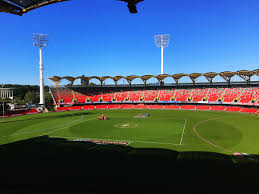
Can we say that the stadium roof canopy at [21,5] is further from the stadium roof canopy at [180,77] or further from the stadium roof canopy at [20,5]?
the stadium roof canopy at [180,77]

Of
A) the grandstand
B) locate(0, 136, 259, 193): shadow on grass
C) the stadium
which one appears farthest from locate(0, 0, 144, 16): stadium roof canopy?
the grandstand

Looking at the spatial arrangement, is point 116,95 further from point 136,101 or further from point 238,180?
point 238,180

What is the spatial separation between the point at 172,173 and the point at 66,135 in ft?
85.7

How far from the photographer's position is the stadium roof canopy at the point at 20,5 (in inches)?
547

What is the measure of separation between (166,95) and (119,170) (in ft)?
244

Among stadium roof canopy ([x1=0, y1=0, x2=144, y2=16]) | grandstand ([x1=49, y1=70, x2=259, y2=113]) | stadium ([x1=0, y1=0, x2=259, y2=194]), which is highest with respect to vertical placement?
stadium roof canopy ([x1=0, y1=0, x2=144, y2=16])

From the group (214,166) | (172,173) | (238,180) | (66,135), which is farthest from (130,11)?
(66,135)

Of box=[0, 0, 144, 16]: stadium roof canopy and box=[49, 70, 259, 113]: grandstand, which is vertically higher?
box=[0, 0, 144, 16]: stadium roof canopy

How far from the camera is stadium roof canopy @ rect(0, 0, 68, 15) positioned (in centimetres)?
1389

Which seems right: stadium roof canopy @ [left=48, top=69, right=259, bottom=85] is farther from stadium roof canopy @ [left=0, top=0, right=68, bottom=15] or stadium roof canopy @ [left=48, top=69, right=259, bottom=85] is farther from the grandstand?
stadium roof canopy @ [left=0, top=0, right=68, bottom=15]

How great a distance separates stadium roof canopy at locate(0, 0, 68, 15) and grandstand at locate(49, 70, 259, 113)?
72.5 meters

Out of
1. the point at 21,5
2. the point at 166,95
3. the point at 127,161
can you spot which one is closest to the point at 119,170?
the point at 127,161

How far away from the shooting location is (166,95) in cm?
8931

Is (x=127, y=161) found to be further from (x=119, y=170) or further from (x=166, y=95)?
(x=166, y=95)
